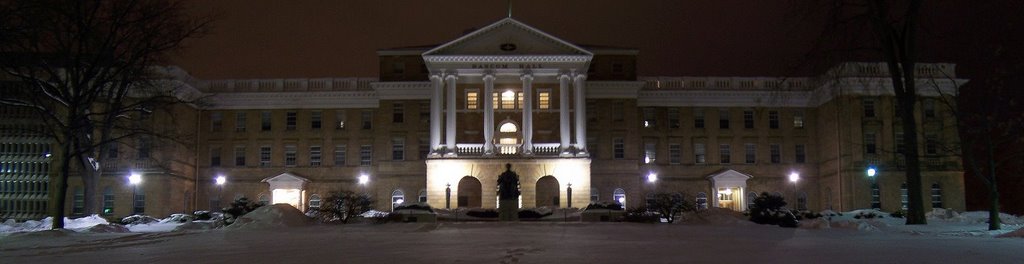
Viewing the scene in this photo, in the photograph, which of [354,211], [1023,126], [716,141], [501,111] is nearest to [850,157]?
[716,141]

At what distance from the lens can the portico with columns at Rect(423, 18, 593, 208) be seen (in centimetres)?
5581

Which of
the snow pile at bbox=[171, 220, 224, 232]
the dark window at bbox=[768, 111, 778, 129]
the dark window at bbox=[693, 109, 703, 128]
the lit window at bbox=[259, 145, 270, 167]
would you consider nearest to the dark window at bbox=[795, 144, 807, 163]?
the dark window at bbox=[768, 111, 778, 129]

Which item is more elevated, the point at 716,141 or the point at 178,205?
the point at 716,141

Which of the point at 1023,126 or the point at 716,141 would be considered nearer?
the point at 1023,126

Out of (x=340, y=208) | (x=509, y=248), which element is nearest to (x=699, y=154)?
(x=340, y=208)

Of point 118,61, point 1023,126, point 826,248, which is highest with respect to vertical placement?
point 118,61

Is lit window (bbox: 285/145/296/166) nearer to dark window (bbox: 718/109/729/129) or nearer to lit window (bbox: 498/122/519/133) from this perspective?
lit window (bbox: 498/122/519/133)

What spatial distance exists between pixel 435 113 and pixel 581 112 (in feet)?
28.1

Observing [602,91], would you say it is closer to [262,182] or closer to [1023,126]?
[262,182]

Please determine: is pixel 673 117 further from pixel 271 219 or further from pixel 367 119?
pixel 271 219

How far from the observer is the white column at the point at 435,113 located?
5650 cm

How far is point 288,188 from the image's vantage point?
62.6m

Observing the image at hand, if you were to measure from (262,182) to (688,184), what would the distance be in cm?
2771

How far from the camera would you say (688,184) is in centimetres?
6275
